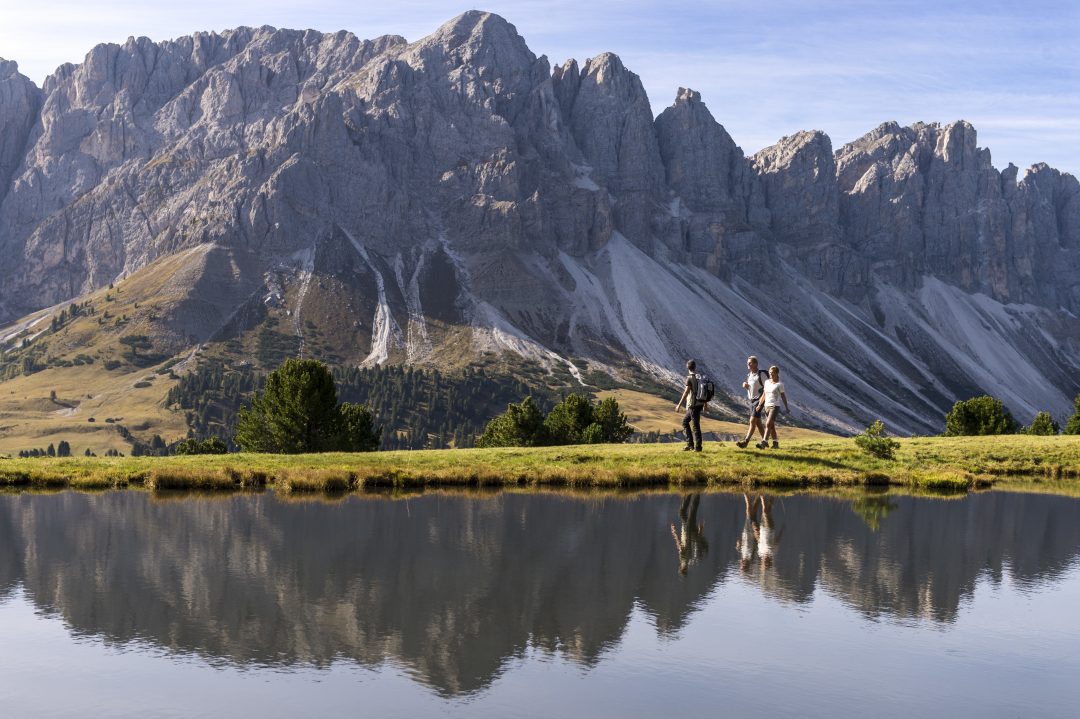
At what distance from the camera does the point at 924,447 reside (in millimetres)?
51406

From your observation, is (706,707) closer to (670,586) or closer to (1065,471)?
(670,586)

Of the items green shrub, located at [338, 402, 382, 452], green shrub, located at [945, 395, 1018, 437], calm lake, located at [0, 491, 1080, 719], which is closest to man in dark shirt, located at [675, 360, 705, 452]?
calm lake, located at [0, 491, 1080, 719]

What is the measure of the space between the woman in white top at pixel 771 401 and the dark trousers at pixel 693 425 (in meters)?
2.59

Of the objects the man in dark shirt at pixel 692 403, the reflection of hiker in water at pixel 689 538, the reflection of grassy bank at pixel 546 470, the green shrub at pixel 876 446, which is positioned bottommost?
the reflection of hiker in water at pixel 689 538

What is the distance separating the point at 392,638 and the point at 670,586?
694 cm

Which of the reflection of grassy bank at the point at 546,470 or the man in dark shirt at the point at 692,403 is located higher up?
the man in dark shirt at the point at 692,403

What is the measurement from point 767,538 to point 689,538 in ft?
6.92

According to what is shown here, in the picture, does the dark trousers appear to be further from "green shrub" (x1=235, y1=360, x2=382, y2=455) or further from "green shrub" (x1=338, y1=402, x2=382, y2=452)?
"green shrub" (x1=338, y1=402, x2=382, y2=452)

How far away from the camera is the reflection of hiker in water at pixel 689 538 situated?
26.4 meters

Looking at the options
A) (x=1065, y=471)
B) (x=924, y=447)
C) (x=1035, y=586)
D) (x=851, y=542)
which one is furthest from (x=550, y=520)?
(x=1065, y=471)

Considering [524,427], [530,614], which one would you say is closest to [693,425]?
[530,614]

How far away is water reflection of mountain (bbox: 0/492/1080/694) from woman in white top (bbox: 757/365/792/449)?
564 cm

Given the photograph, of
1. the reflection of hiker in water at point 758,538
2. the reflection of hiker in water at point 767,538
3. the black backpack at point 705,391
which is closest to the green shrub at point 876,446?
the black backpack at point 705,391

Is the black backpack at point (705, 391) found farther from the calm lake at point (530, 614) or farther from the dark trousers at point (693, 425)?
the calm lake at point (530, 614)
